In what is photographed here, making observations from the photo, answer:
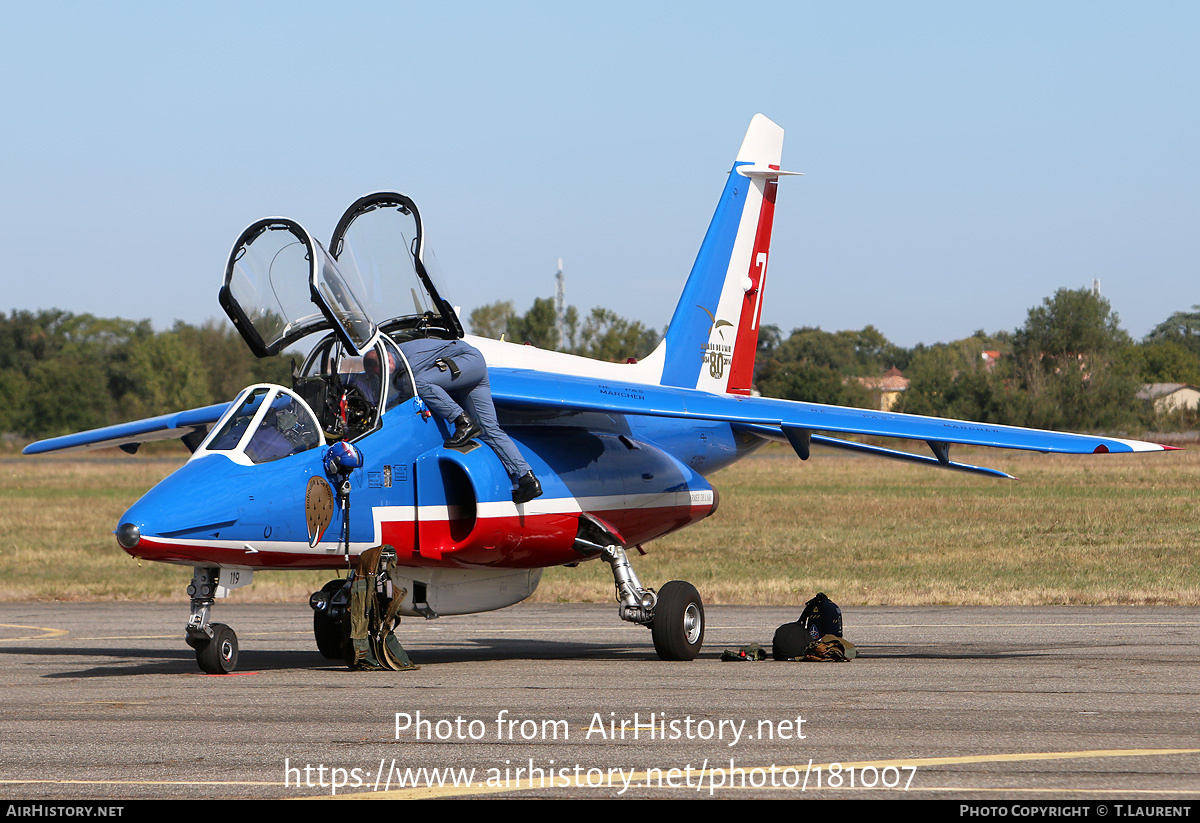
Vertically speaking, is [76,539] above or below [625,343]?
below

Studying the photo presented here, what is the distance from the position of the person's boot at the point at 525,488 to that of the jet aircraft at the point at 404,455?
10 centimetres

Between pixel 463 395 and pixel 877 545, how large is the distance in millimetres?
20829

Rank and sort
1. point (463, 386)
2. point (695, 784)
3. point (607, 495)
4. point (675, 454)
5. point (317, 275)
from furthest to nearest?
point (675, 454)
point (607, 495)
point (463, 386)
point (317, 275)
point (695, 784)

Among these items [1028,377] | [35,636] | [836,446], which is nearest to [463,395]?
[836,446]

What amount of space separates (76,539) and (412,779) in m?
32.8

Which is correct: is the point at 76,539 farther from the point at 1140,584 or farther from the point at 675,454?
the point at 1140,584

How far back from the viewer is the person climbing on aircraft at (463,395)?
13461mm

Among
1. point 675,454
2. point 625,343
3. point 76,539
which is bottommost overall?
point 76,539

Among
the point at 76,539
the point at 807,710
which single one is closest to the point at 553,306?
the point at 76,539

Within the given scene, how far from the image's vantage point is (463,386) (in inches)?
533

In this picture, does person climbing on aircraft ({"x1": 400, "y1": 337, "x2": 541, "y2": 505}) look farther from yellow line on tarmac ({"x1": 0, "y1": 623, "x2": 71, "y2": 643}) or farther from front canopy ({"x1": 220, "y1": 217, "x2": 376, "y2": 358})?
yellow line on tarmac ({"x1": 0, "y1": 623, "x2": 71, "y2": 643})

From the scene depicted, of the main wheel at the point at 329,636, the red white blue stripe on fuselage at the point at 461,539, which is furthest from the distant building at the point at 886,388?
the main wheel at the point at 329,636

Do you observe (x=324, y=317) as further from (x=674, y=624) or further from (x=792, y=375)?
(x=792, y=375)
